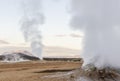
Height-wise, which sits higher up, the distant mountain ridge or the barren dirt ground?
the distant mountain ridge

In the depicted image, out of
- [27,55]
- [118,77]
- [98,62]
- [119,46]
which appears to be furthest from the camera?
[27,55]

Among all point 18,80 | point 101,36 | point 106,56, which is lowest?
point 18,80

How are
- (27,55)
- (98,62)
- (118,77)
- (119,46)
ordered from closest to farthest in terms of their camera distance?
(118,77) < (98,62) < (119,46) < (27,55)

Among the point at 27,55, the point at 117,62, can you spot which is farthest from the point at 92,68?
the point at 27,55

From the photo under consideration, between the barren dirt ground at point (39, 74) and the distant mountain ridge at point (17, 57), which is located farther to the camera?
the distant mountain ridge at point (17, 57)

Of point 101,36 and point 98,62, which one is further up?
point 101,36

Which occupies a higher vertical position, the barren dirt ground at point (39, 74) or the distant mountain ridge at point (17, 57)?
the distant mountain ridge at point (17, 57)

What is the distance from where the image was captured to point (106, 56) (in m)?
19.5

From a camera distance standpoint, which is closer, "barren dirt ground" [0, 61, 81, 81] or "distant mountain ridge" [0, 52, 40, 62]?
"barren dirt ground" [0, 61, 81, 81]

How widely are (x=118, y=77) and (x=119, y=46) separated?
3.15 meters

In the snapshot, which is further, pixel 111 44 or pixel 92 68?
pixel 111 44

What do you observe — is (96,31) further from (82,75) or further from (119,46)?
(82,75)

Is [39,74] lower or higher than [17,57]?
lower

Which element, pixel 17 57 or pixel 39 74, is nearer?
pixel 39 74
